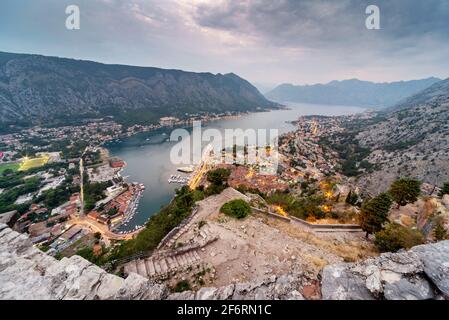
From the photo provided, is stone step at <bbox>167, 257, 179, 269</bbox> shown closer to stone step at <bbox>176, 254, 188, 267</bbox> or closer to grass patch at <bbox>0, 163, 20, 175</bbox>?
stone step at <bbox>176, 254, 188, 267</bbox>

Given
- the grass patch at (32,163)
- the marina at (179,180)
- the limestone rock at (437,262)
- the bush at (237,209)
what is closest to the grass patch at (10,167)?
the grass patch at (32,163)

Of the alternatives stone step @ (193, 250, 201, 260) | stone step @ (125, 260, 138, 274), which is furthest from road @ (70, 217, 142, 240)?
stone step @ (193, 250, 201, 260)

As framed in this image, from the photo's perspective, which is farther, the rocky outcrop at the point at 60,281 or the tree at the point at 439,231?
the tree at the point at 439,231

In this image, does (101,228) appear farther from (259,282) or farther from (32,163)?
(32,163)

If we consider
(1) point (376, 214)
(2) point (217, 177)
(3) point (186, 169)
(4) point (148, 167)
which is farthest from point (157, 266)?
(4) point (148, 167)

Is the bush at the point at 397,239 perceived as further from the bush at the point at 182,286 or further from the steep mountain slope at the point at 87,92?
the steep mountain slope at the point at 87,92
